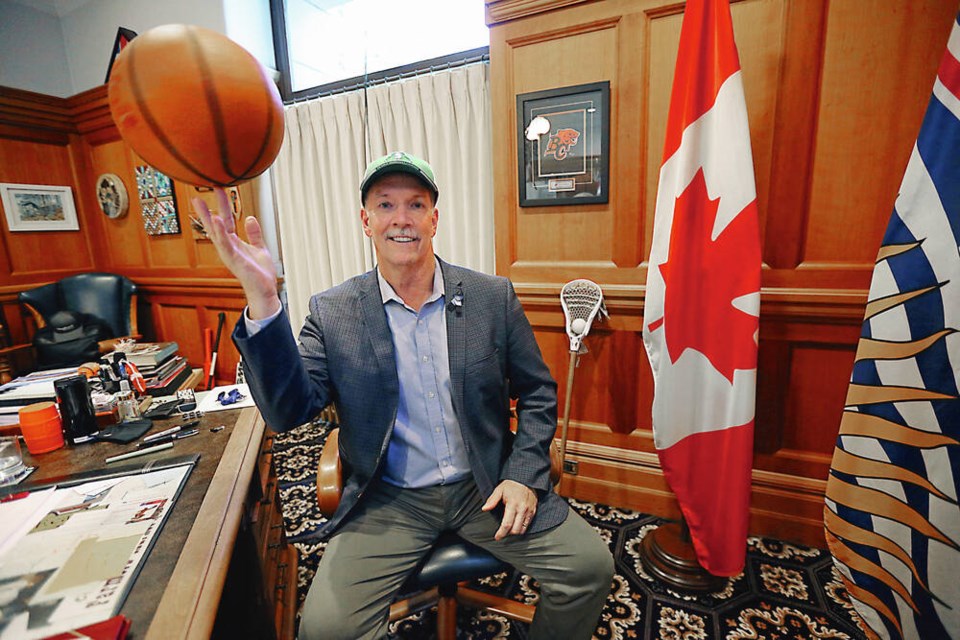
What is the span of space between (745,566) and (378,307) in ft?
6.07

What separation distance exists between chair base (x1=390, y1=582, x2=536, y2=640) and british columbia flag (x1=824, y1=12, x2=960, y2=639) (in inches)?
44.2

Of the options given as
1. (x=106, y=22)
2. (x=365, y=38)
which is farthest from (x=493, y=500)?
(x=106, y=22)

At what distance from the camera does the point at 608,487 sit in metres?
2.25

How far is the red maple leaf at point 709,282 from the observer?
1552 millimetres

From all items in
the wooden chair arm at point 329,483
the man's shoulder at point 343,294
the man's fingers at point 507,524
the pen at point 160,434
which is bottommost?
the man's fingers at point 507,524

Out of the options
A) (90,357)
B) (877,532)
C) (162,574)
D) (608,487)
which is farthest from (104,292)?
(877,532)

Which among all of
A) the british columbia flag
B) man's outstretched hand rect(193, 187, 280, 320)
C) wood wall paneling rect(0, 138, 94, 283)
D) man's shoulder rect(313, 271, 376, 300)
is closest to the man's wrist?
man's outstretched hand rect(193, 187, 280, 320)

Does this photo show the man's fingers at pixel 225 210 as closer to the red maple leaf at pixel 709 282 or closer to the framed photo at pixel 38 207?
the red maple leaf at pixel 709 282

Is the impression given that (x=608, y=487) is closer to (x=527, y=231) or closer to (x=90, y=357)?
(x=527, y=231)

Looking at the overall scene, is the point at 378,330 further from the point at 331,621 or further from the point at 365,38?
the point at 365,38

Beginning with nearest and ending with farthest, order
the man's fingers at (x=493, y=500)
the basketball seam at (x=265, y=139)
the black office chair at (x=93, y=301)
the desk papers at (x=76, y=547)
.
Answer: the desk papers at (x=76, y=547) → the basketball seam at (x=265, y=139) → the man's fingers at (x=493, y=500) → the black office chair at (x=93, y=301)

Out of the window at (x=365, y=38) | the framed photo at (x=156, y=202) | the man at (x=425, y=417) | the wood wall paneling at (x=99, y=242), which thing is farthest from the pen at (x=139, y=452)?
the framed photo at (x=156, y=202)

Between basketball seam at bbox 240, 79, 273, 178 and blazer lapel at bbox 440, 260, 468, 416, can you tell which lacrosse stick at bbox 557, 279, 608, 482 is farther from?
basketball seam at bbox 240, 79, 273, 178

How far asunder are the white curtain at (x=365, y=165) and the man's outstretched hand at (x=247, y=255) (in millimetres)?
1818
